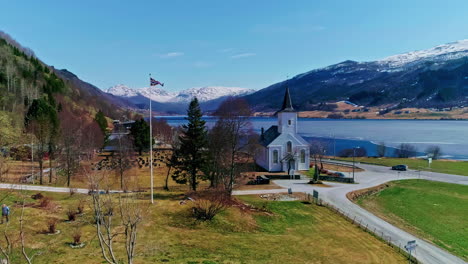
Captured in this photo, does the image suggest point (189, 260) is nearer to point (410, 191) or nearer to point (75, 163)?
point (75, 163)

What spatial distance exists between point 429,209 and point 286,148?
2146 cm

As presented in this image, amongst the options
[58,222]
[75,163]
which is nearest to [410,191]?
[58,222]

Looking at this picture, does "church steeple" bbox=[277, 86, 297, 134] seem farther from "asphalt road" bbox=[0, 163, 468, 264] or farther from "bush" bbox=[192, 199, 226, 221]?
"bush" bbox=[192, 199, 226, 221]

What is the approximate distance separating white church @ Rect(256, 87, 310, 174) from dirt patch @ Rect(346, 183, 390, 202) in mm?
11740

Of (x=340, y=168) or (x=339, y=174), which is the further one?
(x=340, y=168)

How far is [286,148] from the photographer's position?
48.7 meters

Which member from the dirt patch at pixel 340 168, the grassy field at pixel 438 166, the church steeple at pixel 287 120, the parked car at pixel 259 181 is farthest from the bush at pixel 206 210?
the grassy field at pixel 438 166

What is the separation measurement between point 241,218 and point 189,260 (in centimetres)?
902

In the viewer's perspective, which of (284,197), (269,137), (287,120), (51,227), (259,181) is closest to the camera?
(51,227)

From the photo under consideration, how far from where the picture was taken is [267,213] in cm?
2591

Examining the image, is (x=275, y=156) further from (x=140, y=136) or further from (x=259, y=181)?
(x=140, y=136)

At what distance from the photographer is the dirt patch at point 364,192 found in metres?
35.0

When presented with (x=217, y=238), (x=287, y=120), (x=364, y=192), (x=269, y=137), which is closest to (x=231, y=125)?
(x=217, y=238)

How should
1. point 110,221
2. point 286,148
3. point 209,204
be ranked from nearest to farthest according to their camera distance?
1. point 110,221
2. point 209,204
3. point 286,148
